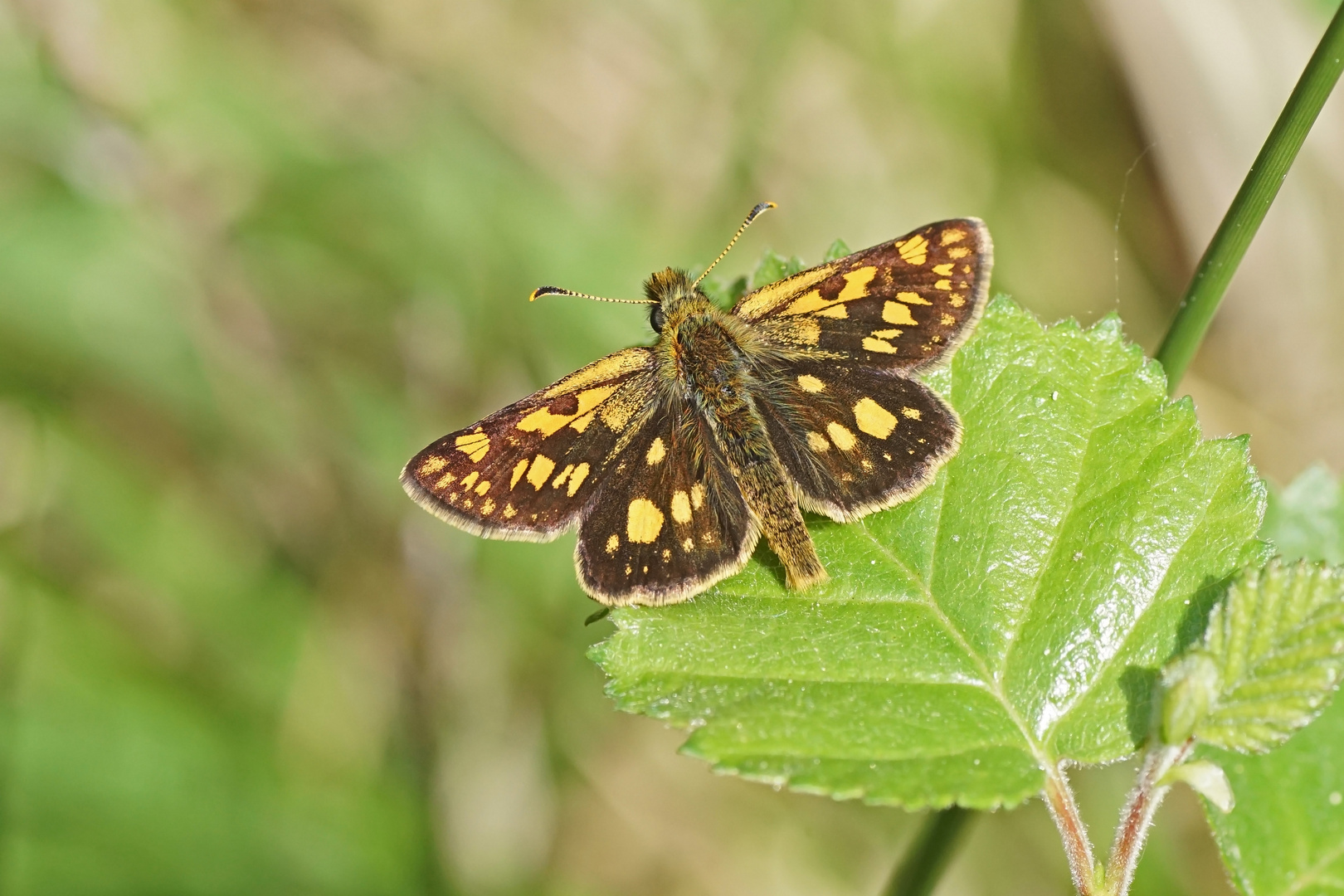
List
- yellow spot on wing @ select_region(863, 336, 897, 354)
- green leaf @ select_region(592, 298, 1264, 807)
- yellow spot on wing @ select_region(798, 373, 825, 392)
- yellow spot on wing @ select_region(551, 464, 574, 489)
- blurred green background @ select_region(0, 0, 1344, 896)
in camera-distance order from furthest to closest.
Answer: blurred green background @ select_region(0, 0, 1344, 896) → yellow spot on wing @ select_region(798, 373, 825, 392) → yellow spot on wing @ select_region(551, 464, 574, 489) → yellow spot on wing @ select_region(863, 336, 897, 354) → green leaf @ select_region(592, 298, 1264, 807)

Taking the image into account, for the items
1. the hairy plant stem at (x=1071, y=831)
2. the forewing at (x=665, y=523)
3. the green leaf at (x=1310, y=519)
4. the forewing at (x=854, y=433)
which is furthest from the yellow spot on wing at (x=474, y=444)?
the green leaf at (x=1310, y=519)

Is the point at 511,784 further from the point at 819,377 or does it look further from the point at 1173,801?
the point at 1173,801

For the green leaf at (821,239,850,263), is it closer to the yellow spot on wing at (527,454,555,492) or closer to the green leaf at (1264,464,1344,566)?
the yellow spot on wing at (527,454,555,492)

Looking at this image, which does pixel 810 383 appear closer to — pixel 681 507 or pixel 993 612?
pixel 681 507

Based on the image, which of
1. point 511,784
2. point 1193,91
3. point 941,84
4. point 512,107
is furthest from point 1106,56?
point 511,784

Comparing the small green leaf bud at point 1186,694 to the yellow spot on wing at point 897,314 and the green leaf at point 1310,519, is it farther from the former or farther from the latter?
the green leaf at point 1310,519

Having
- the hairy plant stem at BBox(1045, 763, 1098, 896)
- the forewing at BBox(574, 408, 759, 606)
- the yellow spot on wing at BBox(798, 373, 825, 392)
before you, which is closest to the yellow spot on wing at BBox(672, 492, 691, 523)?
the forewing at BBox(574, 408, 759, 606)
